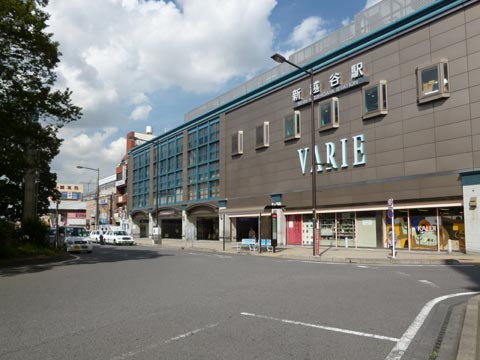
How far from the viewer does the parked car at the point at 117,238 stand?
4166 cm

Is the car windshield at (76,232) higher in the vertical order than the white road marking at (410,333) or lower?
higher

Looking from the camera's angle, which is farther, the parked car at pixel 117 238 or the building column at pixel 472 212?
the parked car at pixel 117 238

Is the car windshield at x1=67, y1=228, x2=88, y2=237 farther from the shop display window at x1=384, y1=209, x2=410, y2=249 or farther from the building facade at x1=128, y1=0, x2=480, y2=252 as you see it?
the shop display window at x1=384, y1=209, x2=410, y2=249

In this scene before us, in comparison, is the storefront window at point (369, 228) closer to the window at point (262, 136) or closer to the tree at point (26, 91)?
the window at point (262, 136)

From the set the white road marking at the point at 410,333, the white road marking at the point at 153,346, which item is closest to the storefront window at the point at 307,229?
the white road marking at the point at 410,333

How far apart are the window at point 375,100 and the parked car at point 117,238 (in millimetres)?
27047

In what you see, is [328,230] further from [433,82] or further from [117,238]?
[117,238]

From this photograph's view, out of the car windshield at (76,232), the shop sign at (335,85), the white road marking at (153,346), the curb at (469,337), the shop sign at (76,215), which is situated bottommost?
the white road marking at (153,346)

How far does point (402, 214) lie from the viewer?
2517 cm

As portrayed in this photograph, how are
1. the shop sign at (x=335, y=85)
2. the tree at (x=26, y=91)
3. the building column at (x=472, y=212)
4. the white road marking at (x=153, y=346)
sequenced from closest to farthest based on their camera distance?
1. the white road marking at (x=153, y=346)
2. the tree at (x=26, y=91)
3. the building column at (x=472, y=212)
4. the shop sign at (x=335, y=85)

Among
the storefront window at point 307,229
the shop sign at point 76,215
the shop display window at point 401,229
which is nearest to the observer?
the shop display window at point 401,229

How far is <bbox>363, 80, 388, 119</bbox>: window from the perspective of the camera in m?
26.1

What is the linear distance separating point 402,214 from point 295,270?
43.9 feet

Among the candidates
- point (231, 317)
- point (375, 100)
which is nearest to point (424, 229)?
point (375, 100)
